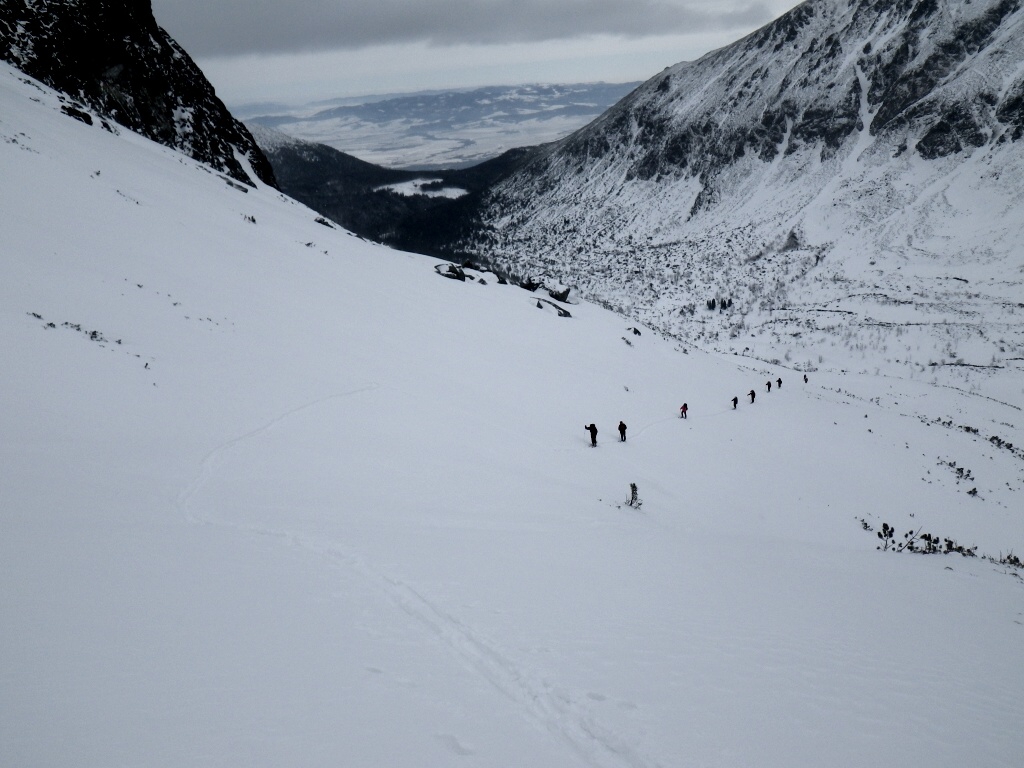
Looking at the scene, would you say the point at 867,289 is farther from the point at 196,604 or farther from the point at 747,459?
the point at 196,604

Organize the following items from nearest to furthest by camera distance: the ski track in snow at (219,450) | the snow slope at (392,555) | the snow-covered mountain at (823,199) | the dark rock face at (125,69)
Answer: the snow slope at (392,555), the ski track in snow at (219,450), the dark rock face at (125,69), the snow-covered mountain at (823,199)

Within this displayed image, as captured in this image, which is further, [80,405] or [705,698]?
[80,405]

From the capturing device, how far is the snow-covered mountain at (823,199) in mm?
63250

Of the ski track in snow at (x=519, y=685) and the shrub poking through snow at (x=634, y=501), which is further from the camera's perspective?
the shrub poking through snow at (x=634, y=501)

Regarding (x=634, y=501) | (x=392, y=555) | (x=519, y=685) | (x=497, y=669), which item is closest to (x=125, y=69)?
(x=634, y=501)

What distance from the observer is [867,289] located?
7225 cm

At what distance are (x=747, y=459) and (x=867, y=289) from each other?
6683 cm

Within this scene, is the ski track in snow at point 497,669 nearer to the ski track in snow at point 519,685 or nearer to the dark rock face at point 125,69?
the ski track in snow at point 519,685

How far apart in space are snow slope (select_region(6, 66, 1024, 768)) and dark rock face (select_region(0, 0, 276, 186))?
63.7 feet

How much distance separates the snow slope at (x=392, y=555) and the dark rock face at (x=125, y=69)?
19418 millimetres

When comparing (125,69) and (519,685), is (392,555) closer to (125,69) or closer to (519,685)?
(519,685)

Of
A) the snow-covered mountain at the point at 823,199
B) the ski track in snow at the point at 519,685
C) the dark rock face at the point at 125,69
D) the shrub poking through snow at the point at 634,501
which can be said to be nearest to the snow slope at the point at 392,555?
the ski track in snow at the point at 519,685

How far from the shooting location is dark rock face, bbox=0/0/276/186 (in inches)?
1421

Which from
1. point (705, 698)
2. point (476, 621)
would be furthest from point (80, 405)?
point (705, 698)
